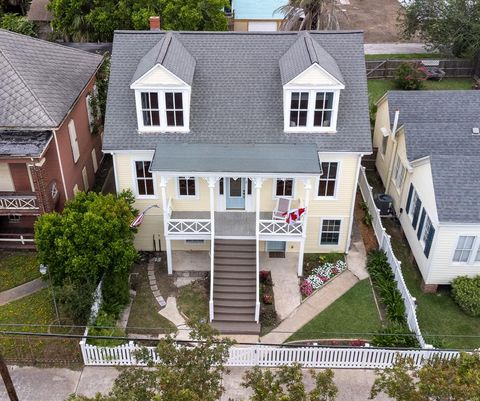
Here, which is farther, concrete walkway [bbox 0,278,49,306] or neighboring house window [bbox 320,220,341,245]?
neighboring house window [bbox 320,220,341,245]

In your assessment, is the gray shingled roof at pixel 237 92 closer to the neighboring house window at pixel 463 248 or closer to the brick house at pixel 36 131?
the brick house at pixel 36 131

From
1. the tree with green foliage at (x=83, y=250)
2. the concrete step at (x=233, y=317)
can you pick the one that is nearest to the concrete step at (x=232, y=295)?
the concrete step at (x=233, y=317)

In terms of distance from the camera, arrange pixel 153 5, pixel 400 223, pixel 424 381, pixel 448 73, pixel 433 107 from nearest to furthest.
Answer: pixel 424 381, pixel 400 223, pixel 433 107, pixel 153 5, pixel 448 73

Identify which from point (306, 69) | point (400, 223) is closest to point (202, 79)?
point (306, 69)

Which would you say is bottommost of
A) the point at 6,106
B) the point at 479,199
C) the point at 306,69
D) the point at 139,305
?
the point at 139,305

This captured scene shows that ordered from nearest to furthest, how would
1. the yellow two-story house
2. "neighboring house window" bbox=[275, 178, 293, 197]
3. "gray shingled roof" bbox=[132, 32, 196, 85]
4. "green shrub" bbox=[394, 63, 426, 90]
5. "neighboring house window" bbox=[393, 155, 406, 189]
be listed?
the yellow two-story house, "gray shingled roof" bbox=[132, 32, 196, 85], "neighboring house window" bbox=[275, 178, 293, 197], "neighboring house window" bbox=[393, 155, 406, 189], "green shrub" bbox=[394, 63, 426, 90]

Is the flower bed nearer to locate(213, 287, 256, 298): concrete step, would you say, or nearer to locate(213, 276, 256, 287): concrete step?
locate(213, 276, 256, 287): concrete step

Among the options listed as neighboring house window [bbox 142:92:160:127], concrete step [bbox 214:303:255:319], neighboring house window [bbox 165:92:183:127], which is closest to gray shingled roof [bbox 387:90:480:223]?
concrete step [bbox 214:303:255:319]

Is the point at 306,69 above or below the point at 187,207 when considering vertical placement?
above

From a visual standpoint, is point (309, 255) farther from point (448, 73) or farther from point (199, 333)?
point (448, 73)
